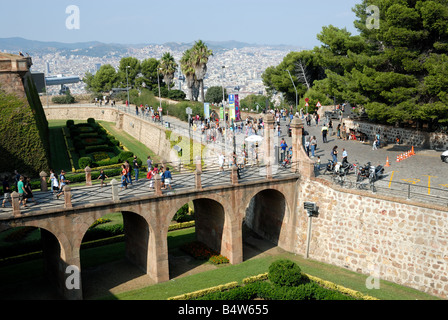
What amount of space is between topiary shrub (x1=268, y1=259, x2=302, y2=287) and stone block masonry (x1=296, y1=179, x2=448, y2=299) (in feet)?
15.7

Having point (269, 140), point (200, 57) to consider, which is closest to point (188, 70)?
point (200, 57)

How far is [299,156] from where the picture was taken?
29328 millimetres

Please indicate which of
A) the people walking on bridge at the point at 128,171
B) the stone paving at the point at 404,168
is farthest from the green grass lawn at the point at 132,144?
the people walking on bridge at the point at 128,171

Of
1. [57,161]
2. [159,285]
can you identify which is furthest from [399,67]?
[57,161]

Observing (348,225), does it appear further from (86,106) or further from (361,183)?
(86,106)

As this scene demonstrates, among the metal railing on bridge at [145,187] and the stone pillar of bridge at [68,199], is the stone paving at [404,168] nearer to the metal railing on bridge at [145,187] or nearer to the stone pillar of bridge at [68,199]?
the metal railing on bridge at [145,187]

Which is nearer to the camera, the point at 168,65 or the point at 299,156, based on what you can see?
the point at 299,156

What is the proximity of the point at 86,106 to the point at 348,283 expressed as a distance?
66.4m

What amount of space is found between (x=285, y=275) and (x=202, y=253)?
302 inches

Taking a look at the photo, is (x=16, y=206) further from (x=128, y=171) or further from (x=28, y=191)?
(x=128, y=171)

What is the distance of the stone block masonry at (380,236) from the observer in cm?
2294

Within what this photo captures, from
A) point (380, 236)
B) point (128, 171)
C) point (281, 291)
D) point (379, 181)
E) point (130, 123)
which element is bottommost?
point (281, 291)

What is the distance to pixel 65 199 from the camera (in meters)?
22.3

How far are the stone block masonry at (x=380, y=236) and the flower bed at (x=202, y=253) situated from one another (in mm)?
5357
